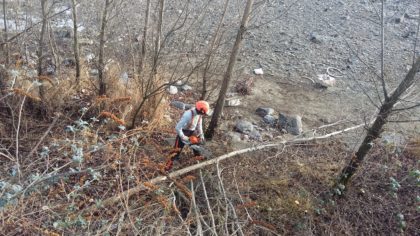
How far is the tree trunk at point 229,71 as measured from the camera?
464cm

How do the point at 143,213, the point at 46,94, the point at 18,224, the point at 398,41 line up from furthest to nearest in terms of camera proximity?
1. the point at 398,41
2. the point at 46,94
3. the point at 143,213
4. the point at 18,224

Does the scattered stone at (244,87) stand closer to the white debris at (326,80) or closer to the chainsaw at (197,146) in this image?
the white debris at (326,80)

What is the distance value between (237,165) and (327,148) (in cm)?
158

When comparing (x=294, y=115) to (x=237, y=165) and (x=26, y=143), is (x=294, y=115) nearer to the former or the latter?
(x=237, y=165)

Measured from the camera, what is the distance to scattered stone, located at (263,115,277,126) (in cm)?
634

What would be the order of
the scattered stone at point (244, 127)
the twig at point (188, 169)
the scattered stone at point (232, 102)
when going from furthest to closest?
1. the scattered stone at point (232, 102)
2. the scattered stone at point (244, 127)
3. the twig at point (188, 169)

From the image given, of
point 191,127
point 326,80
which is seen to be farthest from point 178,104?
point 326,80

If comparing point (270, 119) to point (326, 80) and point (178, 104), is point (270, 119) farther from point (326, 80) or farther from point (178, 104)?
point (326, 80)

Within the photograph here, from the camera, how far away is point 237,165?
4.92 metres

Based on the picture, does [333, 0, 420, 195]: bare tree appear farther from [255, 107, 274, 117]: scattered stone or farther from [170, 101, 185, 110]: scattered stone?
[170, 101, 185, 110]: scattered stone

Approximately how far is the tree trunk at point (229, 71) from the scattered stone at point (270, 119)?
119cm

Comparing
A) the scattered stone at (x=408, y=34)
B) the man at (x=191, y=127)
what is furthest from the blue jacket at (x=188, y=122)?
the scattered stone at (x=408, y=34)

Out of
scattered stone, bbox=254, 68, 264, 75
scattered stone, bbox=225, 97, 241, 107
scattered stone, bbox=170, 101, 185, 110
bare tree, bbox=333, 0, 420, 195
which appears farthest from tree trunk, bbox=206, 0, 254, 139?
scattered stone, bbox=254, 68, 264, 75

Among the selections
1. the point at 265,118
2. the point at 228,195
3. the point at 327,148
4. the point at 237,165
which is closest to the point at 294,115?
the point at 265,118
